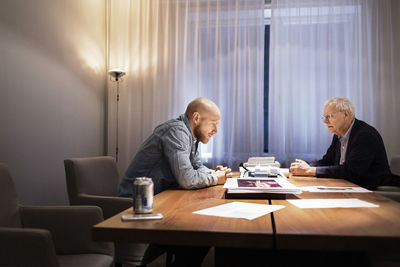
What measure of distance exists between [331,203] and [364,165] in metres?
1.12

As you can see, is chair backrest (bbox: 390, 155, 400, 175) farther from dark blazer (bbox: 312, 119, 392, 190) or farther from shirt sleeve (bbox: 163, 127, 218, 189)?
shirt sleeve (bbox: 163, 127, 218, 189)

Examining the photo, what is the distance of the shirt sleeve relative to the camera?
1.67m

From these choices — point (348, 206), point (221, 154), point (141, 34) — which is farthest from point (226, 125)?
point (348, 206)

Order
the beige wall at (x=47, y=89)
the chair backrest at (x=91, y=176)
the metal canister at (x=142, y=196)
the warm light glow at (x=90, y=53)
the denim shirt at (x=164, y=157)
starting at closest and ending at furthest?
the metal canister at (x=142, y=196) → the denim shirt at (x=164, y=157) → the chair backrest at (x=91, y=176) → the beige wall at (x=47, y=89) → the warm light glow at (x=90, y=53)

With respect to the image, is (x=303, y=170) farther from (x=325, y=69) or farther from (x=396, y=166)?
(x=325, y=69)

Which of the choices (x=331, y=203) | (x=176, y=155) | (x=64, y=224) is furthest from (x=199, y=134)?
(x=331, y=203)

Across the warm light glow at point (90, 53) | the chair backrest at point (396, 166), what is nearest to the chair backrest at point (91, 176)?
the warm light glow at point (90, 53)

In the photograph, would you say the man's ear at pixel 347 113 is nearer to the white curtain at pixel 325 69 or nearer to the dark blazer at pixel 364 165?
the dark blazer at pixel 364 165

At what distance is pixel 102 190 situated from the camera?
2238mm

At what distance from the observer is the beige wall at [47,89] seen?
265 cm

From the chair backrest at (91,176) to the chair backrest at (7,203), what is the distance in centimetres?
46

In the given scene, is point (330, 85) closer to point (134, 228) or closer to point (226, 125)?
point (226, 125)

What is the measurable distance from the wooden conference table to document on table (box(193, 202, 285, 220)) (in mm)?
35

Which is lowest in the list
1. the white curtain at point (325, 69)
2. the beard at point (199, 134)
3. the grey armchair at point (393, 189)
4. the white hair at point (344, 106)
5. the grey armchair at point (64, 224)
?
the grey armchair at point (64, 224)
